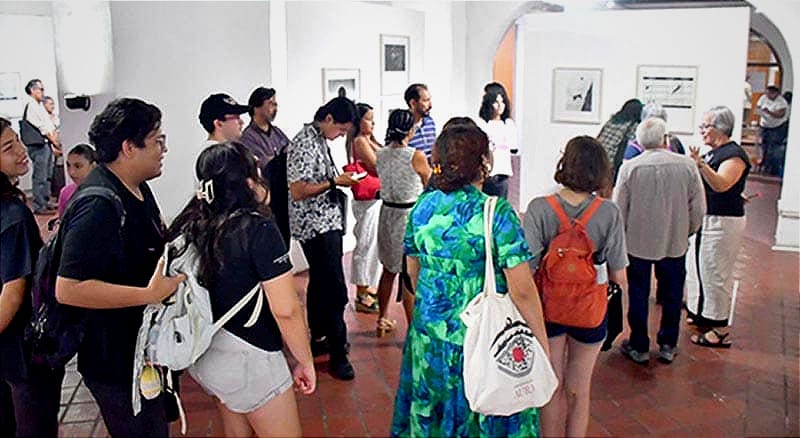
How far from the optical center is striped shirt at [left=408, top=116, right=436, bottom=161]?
4.52 metres

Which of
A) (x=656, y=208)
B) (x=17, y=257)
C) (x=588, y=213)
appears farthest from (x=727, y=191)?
(x=17, y=257)

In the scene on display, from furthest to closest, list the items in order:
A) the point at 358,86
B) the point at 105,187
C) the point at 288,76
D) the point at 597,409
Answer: the point at 358,86 → the point at 288,76 → the point at 597,409 → the point at 105,187

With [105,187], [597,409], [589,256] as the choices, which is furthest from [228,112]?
[597,409]

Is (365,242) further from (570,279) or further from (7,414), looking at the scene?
(7,414)

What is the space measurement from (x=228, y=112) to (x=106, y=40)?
93 cm

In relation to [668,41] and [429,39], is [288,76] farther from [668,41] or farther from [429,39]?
[668,41]

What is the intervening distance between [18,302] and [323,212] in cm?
162

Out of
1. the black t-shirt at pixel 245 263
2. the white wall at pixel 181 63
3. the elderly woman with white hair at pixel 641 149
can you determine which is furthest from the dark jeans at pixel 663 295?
the white wall at pixel 181 63

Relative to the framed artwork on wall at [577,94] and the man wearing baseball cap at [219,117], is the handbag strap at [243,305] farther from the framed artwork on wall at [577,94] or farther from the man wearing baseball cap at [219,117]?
the framed artwork on wall at [577,94]

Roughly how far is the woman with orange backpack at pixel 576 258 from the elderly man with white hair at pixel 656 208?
95 centimetres

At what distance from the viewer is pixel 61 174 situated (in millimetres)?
3932

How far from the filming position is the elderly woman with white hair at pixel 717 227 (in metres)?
3.72

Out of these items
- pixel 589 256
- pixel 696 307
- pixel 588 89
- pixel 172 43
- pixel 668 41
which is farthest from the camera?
pixel 588 89

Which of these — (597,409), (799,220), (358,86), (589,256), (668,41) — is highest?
(668,41)
